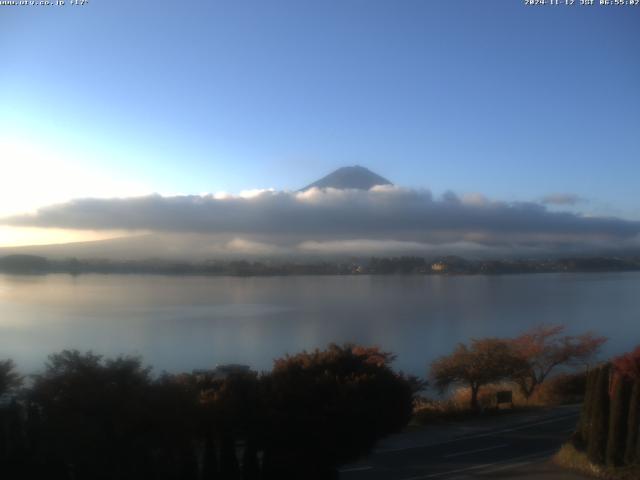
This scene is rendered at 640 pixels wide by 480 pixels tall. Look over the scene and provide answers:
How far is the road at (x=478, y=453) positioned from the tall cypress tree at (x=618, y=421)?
78cm

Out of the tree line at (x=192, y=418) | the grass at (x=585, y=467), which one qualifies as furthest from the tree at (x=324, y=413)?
the grass at (x=585, y=467)

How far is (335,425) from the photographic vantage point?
35.0 feet

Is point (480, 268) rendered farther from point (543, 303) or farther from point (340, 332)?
point (340, 332)

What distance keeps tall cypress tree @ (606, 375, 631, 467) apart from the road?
779 millimetres

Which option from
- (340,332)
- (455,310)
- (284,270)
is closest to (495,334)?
(455,310)

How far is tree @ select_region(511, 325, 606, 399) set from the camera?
26.2 m

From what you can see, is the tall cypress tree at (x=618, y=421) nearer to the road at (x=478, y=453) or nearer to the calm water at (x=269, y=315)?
the road at (x=478, y=453)

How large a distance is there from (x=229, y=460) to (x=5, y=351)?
977 cm

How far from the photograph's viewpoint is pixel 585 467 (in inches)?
488

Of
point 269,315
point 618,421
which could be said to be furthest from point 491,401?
point 618,421

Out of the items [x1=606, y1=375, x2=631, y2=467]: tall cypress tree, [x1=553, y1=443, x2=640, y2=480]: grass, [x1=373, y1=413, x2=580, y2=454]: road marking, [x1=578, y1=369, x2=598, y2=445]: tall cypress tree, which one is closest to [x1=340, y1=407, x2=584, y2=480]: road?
[x1=373, y1=413, x2=580, y2=454]: road marking

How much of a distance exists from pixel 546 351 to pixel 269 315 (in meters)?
12.0

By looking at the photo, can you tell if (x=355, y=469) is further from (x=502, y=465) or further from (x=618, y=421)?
(x=618, y=421)

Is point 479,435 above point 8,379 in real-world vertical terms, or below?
below
